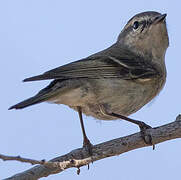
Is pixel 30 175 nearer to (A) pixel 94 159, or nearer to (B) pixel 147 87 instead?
(A) pixel 94 159

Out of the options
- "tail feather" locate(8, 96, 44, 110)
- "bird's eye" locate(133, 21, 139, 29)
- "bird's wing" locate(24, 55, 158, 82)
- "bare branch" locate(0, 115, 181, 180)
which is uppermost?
"bird's eye" locate(133, 21, 139, 29)

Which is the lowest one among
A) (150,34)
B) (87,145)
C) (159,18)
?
(87,145)

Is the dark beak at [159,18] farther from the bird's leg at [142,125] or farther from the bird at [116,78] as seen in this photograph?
the bird's leg at [142,125]

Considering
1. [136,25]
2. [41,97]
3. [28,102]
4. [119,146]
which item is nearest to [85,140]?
[119,146]

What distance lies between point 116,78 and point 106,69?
0.58 ft

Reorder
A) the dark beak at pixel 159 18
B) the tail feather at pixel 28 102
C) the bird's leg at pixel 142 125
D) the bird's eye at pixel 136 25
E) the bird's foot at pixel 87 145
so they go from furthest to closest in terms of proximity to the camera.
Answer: the bird's eye at pixel 136 25 < the dark beak at pixel 159 18 < the bird's foot at pixel 87 145 < the bird's leg at pixel 142 125 < the tail feather at pixel 28 102

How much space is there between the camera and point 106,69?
5199 millimetres

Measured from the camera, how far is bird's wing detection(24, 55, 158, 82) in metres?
4.69

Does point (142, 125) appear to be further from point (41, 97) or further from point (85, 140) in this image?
point (41, 97)

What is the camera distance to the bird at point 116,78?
468 centimetres

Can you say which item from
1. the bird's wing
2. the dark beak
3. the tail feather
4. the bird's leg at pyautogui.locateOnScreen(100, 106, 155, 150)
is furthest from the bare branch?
the dark beak

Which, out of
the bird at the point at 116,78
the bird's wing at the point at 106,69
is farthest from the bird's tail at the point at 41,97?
the bird's wing at the point at 106,69

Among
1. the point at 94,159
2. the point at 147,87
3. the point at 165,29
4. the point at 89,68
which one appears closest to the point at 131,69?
the point at 147,87

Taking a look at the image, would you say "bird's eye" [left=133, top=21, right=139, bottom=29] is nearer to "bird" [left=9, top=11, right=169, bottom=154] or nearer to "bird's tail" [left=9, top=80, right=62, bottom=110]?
"bird" [left=9, top=11, right=169, bottom=154]
